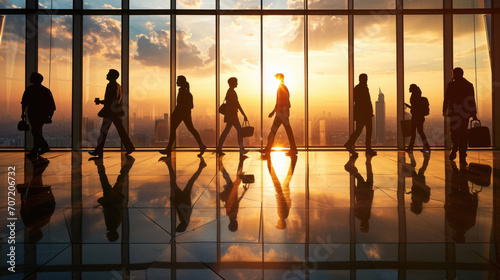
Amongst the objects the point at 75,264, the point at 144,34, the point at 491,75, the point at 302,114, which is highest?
the point at 144,34

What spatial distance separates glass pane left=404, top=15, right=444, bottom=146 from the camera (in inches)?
436

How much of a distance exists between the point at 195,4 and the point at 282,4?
2.64 meters

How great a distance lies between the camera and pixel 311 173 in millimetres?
5938

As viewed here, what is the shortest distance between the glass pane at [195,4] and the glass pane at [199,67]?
303 millimetres

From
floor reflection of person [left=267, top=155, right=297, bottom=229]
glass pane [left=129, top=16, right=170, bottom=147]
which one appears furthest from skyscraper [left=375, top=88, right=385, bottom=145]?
glass pane [left=129, top=16, right=170, bottom=147]

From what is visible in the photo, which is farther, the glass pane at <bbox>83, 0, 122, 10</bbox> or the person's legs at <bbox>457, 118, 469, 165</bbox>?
the glass pane at <bbox>83, 0, 122, 10</bbox>

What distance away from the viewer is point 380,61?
1110cm

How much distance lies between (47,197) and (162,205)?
54.7 inches

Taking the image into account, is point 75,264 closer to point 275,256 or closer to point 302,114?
point 275,256

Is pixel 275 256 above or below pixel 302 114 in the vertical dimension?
below

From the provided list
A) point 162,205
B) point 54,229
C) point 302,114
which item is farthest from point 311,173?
point 302,114

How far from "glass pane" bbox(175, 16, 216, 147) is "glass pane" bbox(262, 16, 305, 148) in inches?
63.7

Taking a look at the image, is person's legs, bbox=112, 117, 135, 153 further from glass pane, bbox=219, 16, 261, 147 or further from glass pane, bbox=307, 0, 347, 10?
glass pane, bbox=307, 0, 347, 10

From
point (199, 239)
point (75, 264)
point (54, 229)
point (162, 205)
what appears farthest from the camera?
point (162, 205)
